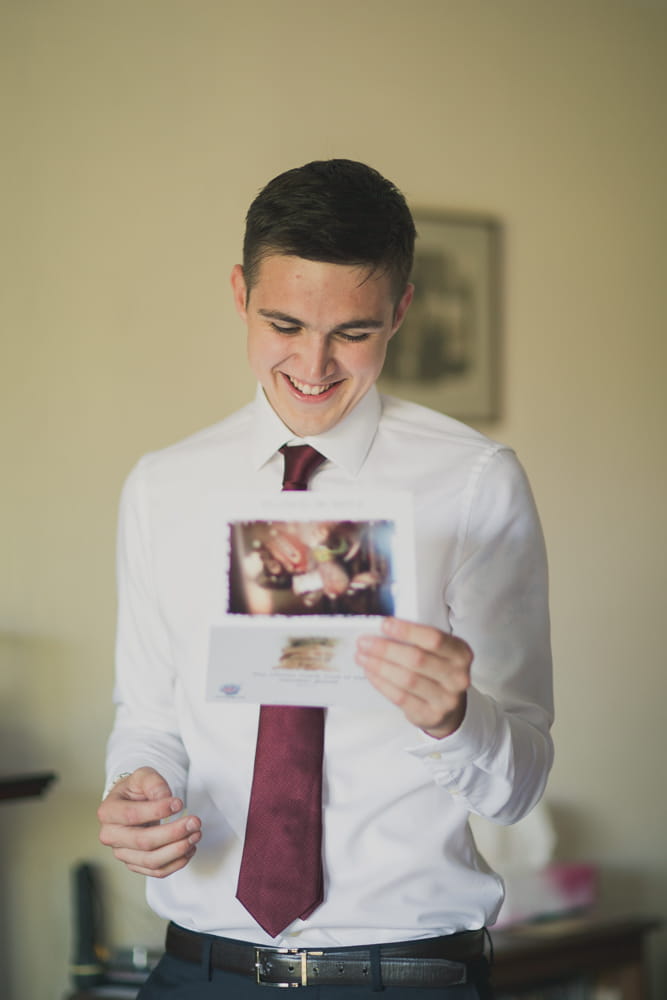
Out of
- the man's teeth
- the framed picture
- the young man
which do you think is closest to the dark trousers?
the young man

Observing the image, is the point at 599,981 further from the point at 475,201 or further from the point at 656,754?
the point at 475,201

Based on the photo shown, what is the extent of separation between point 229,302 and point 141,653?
1.30m

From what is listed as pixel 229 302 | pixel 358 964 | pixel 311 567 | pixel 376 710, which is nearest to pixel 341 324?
pixel 311 567

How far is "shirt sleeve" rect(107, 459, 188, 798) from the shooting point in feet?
4.58

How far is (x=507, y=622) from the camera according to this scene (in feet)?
4.19

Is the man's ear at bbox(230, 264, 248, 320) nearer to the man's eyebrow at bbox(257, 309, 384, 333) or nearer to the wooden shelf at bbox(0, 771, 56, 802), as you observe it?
the man's eyebrow at bbox(257, 309, 384, 333)

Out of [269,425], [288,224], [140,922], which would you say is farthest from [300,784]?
[140,922]

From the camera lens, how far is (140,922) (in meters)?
2.44

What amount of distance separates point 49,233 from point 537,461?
1382mm

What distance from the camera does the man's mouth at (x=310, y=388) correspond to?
4.30ft

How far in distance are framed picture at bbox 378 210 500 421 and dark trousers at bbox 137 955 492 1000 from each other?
1699 millimetres

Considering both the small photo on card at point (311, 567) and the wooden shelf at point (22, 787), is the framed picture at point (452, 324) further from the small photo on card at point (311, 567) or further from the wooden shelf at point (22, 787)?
the small photo on card at point (311, 567)

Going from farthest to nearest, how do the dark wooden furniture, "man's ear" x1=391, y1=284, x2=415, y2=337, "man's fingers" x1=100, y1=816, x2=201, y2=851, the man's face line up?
1. the dark wooden furniture
2. "man's ear" x1=391, y1=284, x2=415, y2=337
3. the man's face
4. "man's fingers" x1=100, y1=816, x2=201, y2=851

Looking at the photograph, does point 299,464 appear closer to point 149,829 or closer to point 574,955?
point 149,829
